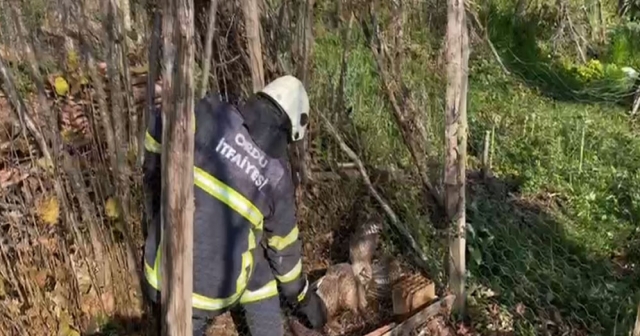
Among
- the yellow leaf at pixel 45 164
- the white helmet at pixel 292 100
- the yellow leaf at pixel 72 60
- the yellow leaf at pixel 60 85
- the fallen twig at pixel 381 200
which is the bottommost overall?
the fallen twig at pixel 381 200

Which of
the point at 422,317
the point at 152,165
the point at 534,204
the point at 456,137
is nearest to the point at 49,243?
the point at 152,165

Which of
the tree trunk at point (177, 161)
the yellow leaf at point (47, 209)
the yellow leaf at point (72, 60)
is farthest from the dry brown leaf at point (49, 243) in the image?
the tree trunk at point (177, 161)

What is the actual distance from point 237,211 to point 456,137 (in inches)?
42.1

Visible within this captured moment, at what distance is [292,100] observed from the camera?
2.97 metres

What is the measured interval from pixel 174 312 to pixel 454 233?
70.8 inches

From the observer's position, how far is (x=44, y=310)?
125 inches

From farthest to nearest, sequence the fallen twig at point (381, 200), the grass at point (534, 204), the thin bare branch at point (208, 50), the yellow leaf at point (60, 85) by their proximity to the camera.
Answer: the fallen twig at point (381, 200)
the grass at point (534, 204)
the thin bare branch at point (208, 50)
the yellow leaf at point (60, 85)

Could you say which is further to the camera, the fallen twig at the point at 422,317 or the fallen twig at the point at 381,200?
the fallen twig at the point at 381,200

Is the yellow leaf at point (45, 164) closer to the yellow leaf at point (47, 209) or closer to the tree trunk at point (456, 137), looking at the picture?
the yellow leaf at point (47, 209)

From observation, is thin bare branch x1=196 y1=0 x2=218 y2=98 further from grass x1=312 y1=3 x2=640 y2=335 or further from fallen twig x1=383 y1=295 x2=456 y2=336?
fallen twig x1=383 y1=295 x2=456 y2=336

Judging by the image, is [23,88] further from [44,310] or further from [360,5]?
[360,5]

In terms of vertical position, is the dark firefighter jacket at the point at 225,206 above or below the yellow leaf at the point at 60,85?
below

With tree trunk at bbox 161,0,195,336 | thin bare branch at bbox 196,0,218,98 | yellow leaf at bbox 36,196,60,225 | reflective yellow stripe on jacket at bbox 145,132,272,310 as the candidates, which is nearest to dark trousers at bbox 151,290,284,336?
reflective yellow stripe on jacket at bbox 145,132,272,310

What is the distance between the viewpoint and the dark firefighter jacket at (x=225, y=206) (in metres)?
2.86
